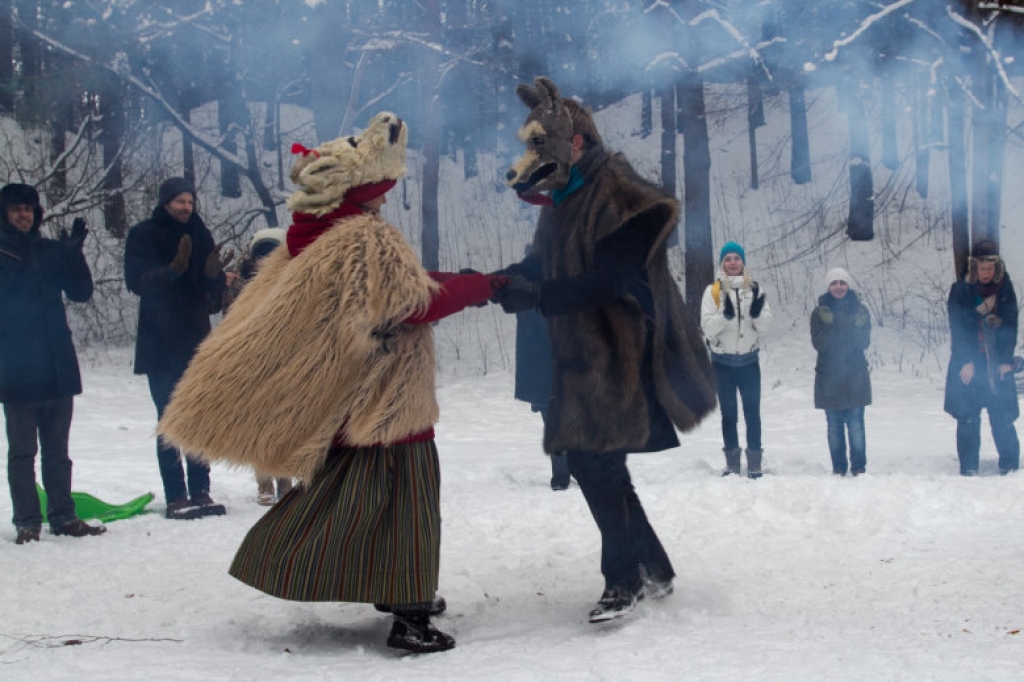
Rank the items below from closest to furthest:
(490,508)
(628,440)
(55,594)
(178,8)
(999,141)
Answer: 1. (628,440)
2. (55,594)
3. (490,508)
4. (999,141)
5. (178,8)

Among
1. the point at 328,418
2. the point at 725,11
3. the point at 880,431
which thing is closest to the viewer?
the point at 328,418

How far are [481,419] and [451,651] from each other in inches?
322

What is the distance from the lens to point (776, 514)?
5480 millimetres

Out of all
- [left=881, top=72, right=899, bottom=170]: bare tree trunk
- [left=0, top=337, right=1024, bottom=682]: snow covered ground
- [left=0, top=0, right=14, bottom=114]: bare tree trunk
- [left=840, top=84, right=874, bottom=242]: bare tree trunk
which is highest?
[left=0, top=0, right=14, bottom=114]: bare tree trunk

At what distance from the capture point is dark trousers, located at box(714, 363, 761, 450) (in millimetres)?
7426

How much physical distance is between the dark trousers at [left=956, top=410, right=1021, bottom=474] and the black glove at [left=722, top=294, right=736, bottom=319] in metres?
1.78

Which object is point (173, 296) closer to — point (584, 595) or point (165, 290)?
point (165, 290)

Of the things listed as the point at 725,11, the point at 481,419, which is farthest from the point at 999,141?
the point at 481,419

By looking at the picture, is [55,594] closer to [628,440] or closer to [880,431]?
[628,440]

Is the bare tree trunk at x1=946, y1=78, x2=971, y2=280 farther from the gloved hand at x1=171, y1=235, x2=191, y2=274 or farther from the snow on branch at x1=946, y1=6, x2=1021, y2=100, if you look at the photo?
the gloved hand at x1=171, y1=235, x2=191, y2=274

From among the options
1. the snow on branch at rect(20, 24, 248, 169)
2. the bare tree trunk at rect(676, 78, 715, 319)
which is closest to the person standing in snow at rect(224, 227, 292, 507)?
the snow on branch at rect(20, 24, 248, 169)

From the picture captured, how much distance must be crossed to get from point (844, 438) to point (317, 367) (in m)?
5.10

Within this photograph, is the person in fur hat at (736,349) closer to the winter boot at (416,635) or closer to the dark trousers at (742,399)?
the dark trousers at (742,399)

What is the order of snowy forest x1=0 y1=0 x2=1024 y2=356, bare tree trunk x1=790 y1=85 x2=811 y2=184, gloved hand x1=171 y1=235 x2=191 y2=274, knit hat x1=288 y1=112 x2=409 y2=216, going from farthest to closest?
bare tree trunk x1=790 y1=85 x2=811 y2=184 → snowy forest x1=0 y1=0 x2=1024 y2=356 → gloved hand x1=171 y1=235 x2=191 y2=274 → knit hat x1=288 y1=112 x2=409 y2=216
